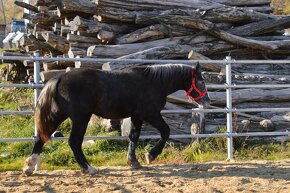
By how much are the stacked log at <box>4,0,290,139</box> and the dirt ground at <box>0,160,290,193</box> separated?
2508 mm

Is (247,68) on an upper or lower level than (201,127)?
upper

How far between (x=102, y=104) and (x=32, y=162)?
3.99 ft

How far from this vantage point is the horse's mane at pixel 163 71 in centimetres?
599

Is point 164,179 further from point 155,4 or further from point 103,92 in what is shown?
point 155,4

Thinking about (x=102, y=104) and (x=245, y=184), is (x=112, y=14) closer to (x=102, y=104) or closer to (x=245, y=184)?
(x=102, y=104)

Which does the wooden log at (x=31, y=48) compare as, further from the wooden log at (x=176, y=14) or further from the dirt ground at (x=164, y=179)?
the dirt ground at (x=164, y=179)

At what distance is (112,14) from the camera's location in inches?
365

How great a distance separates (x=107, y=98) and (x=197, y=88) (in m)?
1.40

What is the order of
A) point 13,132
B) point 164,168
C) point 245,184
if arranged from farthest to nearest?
point 13,132 → point 164,168 → point 245,184

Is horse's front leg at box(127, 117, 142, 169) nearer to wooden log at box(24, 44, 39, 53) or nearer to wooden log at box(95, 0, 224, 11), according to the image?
wooden log at box(95, 0, 224, 11)

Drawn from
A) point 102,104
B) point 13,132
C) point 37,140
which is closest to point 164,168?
point 102,104

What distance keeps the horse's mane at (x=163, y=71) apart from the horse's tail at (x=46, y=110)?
1260 mm

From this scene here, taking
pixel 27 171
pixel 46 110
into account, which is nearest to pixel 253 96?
pixel 46 110

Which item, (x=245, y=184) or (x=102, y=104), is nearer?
(x=245, y=184)
